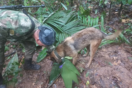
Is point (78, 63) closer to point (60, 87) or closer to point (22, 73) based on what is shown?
point (60, 87)

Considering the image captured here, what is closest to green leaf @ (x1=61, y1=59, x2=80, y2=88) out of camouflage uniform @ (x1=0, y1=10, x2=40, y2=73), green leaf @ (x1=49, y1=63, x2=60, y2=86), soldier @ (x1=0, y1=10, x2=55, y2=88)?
green leaf @ (x1=49, y1=63, x2=60, y2=86)

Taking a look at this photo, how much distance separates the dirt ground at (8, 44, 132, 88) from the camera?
9.34 feet

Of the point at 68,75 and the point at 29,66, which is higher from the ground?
the point at 68,75

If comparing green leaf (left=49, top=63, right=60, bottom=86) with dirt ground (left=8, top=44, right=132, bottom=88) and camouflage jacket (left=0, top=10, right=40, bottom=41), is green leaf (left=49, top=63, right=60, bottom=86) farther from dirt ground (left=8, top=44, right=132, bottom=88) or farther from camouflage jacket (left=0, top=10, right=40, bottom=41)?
camouflage jacket (left=0, top=10, right=40, bottom=41)

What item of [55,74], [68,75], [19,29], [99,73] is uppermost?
[19,29]

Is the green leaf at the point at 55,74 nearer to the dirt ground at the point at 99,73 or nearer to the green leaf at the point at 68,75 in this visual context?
the dirt ground at the point at 99,73

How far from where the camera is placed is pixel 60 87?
288 cm

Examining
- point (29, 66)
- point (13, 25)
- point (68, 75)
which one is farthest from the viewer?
point (29, 66)

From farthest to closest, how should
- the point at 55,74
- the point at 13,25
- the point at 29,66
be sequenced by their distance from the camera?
the point at 29,66 < the point at 55,74 < the point at 13,25

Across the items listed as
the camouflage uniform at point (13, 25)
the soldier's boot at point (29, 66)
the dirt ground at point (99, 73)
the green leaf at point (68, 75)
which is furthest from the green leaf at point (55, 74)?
the camouflage uniform at point (13, 25)

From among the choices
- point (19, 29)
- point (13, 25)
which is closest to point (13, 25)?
point (13, 25)

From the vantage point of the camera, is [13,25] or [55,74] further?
[55,74]

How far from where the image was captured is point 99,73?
10.0ft

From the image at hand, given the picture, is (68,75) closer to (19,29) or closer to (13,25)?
(19,29)
